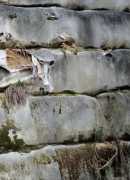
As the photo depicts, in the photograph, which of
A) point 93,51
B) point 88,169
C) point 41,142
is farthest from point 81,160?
point 93,51

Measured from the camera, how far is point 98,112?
3188 millimetres

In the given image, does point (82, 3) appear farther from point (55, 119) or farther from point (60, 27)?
point (55, 119)

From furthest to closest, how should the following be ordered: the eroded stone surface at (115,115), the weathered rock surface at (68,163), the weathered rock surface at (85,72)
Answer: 1. the eroded stone surface at (115,115)
2. the weathered rock surface at (85,72)
3. the weathered rock surface at (68,163)

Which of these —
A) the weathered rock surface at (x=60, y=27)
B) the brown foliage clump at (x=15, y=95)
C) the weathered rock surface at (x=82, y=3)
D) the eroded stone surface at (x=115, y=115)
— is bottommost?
the eroded stone surface at (x=115, y=115)

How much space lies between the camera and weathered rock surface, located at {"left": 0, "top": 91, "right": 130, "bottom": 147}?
9.63 feet

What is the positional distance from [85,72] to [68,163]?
60 centimetres

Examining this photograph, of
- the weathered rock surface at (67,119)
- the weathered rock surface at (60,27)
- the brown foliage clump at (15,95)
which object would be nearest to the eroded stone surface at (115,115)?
the weathered rock surface at (67,119)

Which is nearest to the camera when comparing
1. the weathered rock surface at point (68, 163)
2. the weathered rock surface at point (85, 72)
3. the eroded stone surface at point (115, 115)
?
the weathered rock surface at point (68, 163)

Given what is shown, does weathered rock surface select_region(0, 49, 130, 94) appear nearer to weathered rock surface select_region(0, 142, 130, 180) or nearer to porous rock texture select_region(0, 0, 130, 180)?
porous rock texture select_region(0, 0, 130, 180)

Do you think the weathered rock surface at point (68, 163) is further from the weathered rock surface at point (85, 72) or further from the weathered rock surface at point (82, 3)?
the weathered rock surface at point (82, 3)

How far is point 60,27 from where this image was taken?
320 centimetres

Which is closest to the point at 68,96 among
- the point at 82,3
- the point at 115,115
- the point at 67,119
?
the point at 67,119

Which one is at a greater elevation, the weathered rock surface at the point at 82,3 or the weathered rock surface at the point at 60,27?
the weathered rock surface at the point at 82,3

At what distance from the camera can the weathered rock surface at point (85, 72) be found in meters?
3.06
